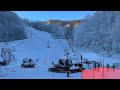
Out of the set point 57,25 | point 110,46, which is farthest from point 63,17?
point 110,46

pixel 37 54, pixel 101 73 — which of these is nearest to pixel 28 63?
pixel 37 54

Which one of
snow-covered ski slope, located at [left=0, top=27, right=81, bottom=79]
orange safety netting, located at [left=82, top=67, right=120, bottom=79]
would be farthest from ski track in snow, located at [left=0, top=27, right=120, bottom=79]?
orange safety netting, located at [left=82, top=67, right=120, bottom=79]

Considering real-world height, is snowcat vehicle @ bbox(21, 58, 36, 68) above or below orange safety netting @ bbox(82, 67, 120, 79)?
above

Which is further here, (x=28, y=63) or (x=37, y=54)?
(x=37, y=54)

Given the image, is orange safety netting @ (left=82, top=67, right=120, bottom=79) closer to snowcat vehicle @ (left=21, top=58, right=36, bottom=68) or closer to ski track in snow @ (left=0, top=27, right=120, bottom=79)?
ski track in snow @ (left=0, top=27, right=120, bottom=79)

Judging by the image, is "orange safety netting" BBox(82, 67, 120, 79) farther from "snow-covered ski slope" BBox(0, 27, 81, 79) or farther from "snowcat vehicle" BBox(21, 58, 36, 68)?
"snowcat vehicle" BBox(21, 58, 36, 68)

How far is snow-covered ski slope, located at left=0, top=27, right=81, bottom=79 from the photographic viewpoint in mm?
10508

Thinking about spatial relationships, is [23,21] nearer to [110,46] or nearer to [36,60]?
[36,60]

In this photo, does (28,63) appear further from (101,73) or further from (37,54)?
(101,73)

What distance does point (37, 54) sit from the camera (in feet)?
35.0

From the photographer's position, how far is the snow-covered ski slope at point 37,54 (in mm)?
10508

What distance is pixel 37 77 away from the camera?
10508 mm

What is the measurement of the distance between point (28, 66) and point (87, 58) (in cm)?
89
